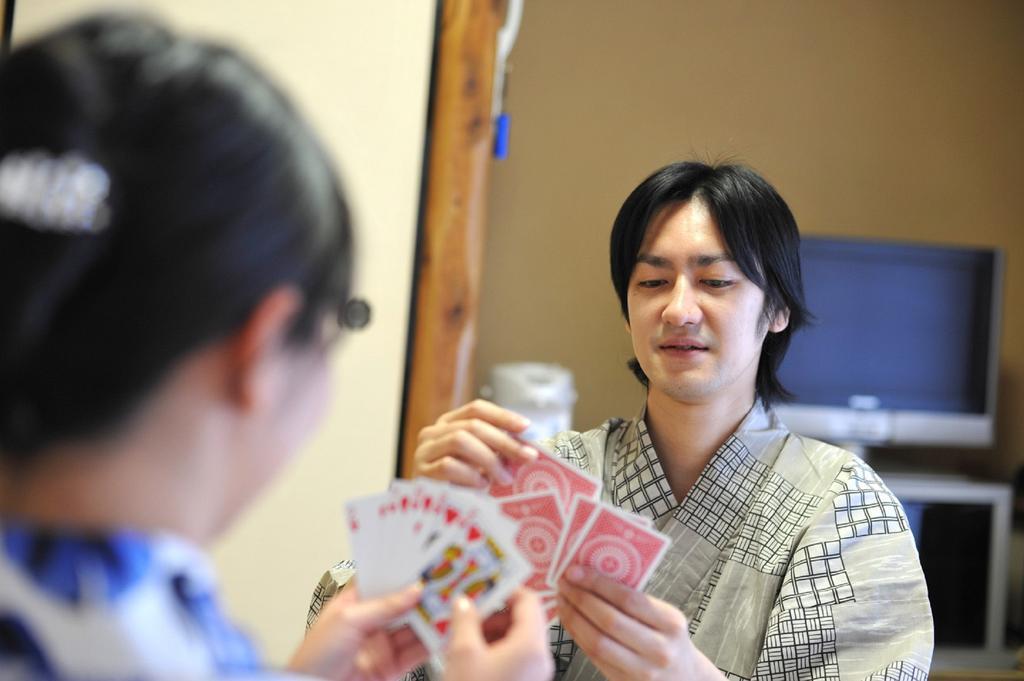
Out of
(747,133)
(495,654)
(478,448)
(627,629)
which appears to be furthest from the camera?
(747,133)

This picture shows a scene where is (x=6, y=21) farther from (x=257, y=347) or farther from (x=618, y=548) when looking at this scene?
(x=257, y=347)

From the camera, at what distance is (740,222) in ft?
5.31

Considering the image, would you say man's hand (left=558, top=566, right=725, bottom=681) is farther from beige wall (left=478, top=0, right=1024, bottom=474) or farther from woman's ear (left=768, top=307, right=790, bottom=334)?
beige wall (left=478, top=0, right=1024, bottom=474)

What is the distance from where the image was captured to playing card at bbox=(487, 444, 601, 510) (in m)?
1.15

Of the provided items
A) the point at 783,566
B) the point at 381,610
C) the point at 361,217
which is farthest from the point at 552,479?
the point at 361,217

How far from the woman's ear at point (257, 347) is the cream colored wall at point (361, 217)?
2026mm

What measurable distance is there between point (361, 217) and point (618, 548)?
1.68 metres

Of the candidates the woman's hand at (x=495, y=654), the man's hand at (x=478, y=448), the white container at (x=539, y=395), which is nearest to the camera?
the woman's hand at (x=495, y=654)

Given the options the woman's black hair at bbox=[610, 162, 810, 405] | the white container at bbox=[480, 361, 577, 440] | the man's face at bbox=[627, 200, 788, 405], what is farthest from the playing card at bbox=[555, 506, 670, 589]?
the white container at bbox=[480, 361, 577, 440]

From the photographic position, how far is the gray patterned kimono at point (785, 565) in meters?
1.37

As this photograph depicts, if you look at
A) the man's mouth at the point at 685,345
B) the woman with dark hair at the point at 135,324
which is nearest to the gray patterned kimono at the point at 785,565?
the man's mouth at the point at 685,345

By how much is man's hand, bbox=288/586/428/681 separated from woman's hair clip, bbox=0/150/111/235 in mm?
507

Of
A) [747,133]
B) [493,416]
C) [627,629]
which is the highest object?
[747,133]

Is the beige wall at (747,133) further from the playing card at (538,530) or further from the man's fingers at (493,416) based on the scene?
the playing card at (538,530)
